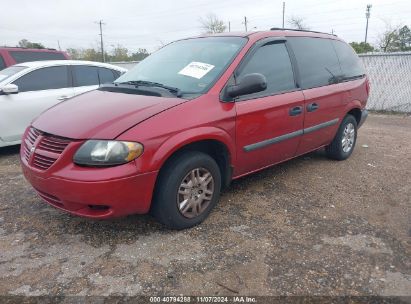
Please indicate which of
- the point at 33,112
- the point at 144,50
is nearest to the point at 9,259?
the point at 33,112

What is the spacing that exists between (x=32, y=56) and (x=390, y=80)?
9844 millimetres

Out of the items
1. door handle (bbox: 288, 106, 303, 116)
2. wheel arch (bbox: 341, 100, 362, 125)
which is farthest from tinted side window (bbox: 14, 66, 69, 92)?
wheel arch (bbox: 341, 100, 362, 125)

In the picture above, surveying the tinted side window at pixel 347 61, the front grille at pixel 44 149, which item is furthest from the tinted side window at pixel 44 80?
the tinted side window at pixel 347 61

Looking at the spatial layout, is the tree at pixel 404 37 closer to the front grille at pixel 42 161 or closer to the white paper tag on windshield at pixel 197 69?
the white paper tag on windshield at pixel 197 69

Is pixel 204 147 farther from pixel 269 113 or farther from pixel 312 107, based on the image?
pixel 312 107

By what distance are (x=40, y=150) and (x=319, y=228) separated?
255 cm

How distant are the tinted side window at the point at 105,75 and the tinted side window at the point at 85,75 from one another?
0.31ft

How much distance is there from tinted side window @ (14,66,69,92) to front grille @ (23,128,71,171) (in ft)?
10.5

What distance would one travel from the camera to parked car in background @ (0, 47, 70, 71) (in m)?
8.68

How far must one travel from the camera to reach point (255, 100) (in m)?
3.80

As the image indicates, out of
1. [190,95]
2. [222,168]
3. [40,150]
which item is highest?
[190,95]

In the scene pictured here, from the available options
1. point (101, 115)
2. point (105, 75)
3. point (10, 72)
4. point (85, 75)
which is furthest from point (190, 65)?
point (10, 72)

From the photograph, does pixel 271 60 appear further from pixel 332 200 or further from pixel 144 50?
pixel 144 50

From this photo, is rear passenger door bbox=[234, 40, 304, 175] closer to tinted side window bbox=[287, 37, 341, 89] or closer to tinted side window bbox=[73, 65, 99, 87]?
tinted side window bbox=[287, 37, 341, 89]
